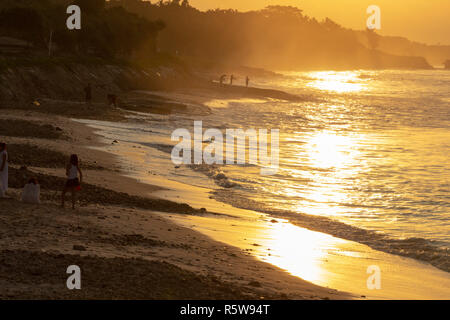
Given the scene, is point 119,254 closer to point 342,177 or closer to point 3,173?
point 3,173

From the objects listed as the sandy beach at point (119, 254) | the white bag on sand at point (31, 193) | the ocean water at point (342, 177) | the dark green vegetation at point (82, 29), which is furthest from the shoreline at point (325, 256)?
the dark green vegetation at point (82, 29)

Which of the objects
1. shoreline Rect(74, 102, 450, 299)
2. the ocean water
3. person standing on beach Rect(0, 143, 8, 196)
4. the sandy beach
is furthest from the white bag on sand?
the ocean water

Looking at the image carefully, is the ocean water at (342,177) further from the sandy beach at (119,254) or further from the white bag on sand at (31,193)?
the white bag on sand at (31,193)

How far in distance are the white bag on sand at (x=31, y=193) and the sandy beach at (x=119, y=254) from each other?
22cm

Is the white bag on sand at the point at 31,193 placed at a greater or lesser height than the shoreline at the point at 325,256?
greater

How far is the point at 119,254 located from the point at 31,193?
367cm

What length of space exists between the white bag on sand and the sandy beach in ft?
0.71

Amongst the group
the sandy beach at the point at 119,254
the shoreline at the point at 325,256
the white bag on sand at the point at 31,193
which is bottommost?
the shoreline at the point at 325,256

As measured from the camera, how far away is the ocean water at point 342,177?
56.0ft

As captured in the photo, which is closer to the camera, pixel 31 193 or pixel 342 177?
pixel 31 193

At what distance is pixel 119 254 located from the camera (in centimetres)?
1116

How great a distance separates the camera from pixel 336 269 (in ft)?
41.2

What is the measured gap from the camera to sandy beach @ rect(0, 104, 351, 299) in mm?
9484

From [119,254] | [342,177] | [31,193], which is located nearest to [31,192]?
[31,193]
